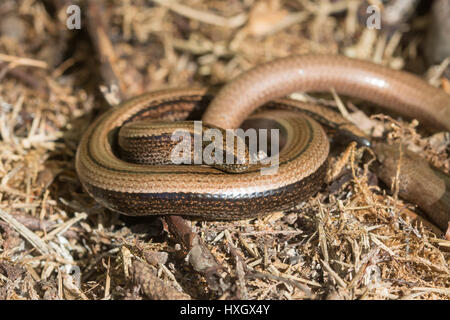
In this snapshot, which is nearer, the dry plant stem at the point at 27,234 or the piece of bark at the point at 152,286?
the piece of bark at the point at 152,286

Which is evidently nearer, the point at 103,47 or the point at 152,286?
the point at 152,286

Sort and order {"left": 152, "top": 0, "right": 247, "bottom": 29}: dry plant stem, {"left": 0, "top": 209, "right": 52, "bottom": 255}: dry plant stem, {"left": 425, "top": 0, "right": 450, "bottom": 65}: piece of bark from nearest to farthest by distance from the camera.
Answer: {"left": 0, "top": 209, "right": 52, "bottom": 255}: dry plant stem
{"left": 425, "top": 0, "right": 450, "bottom": 65}: piece of bark
{"left": 152, "top": 0, "right": 247, "bottom": 29}: dry plant stem

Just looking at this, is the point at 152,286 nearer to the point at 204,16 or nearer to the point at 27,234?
the point at 27,234

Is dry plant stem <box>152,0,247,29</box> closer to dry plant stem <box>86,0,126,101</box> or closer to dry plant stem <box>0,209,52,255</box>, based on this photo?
dry plant stem <box>86,0,126,101</box>

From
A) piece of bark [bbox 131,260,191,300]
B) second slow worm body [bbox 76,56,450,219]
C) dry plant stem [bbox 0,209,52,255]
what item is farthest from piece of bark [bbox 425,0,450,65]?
dry plant stem [bbox 0,209,52,255]

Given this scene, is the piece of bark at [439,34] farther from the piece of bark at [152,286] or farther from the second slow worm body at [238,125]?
the piece of bark at [152,286]

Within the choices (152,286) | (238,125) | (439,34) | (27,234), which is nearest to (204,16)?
(238,125)

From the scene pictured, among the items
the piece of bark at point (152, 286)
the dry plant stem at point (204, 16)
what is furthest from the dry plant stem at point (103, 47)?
the piece of bark at point (152, 286)

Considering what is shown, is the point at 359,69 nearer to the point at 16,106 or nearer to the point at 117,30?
the point at 117,30
